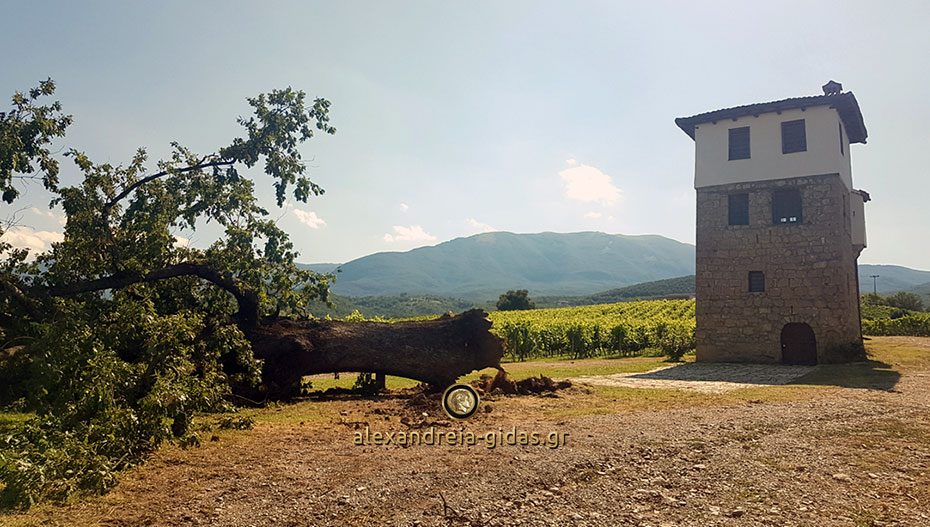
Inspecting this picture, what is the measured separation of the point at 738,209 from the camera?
1930 centimetres

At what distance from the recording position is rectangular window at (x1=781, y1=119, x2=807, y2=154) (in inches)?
724

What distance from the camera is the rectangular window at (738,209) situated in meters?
19.1

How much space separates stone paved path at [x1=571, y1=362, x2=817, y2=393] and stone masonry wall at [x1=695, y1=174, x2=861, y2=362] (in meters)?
1.10

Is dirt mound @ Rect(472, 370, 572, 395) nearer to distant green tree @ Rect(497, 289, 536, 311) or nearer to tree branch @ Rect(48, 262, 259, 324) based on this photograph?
tree branch @ Rect(48, 262, 259, 324)

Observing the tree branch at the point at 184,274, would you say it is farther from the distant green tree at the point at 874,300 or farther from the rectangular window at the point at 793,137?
the distant green tree at the point at 874,300

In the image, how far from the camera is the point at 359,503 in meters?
4.67

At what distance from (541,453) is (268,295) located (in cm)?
727

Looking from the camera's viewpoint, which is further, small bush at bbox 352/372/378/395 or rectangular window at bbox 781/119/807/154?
rectangular window at bbox 781/119/807/154

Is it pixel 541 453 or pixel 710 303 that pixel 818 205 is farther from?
pixel 541 453

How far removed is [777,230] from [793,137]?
3.31 metres

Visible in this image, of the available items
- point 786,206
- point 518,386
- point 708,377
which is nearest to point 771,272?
point 786,206

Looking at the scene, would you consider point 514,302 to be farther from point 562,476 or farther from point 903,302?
point 562,476

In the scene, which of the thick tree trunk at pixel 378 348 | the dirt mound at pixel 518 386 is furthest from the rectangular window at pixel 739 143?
the thick tree trunk at pixel 378 348

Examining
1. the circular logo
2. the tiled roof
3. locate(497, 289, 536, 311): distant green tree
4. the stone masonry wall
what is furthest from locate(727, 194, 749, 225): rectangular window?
locate(497, 289, 536, 311): distant green tree
